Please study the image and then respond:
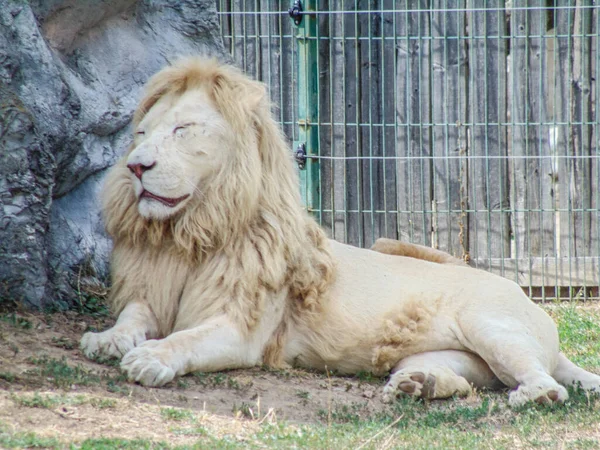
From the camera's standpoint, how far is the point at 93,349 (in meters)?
4.70

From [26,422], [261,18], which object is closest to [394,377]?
[26,422]

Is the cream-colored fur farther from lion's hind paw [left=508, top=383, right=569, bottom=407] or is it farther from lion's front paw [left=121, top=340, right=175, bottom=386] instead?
lion's front paw [left=121, top=340, right=175, bottom=386]

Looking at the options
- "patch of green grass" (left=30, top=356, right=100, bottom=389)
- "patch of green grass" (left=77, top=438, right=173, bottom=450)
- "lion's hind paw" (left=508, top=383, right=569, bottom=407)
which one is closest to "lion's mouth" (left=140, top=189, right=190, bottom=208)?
"patch of green grass" (left=30, top=356, right=100, bottom=389)

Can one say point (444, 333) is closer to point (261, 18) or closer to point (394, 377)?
point (394, 377)

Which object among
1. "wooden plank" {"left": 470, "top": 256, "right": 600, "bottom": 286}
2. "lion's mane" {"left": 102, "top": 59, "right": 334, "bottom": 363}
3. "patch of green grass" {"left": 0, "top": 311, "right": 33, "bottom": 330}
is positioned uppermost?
"lion's mane" {"left": 102, "top": 59, "right": 334, "bottom": 363}

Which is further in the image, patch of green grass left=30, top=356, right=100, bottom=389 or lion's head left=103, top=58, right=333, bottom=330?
lion's head left=103, top=58, right=333, bottom=330

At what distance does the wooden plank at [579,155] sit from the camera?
27.6ft

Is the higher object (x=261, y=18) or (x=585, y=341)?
(x=261, y=18)

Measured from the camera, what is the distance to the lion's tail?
510 centimetres

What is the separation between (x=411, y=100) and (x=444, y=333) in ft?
11.8

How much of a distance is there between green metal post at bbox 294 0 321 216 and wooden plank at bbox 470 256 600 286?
1.60 m

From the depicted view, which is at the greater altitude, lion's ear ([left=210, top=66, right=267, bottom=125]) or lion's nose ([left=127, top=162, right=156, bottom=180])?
lion's ear ([left=210, top=66, right=267, bottom=125])

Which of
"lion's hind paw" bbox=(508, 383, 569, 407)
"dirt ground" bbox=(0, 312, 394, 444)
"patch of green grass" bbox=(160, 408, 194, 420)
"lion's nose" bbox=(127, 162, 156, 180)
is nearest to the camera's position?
"dirt ground" bbox=(0, 312, 394, 444)

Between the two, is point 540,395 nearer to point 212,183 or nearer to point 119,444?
point 212,183
